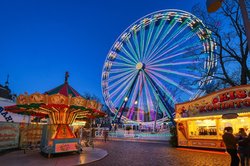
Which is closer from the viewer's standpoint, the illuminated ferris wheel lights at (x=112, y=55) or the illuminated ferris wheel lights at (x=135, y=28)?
the illuminated ferris wheel lights at (x=135, y=28)

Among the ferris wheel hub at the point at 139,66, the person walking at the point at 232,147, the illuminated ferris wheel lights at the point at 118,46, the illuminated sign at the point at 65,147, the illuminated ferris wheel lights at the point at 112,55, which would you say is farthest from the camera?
the illuminated ferris wheel lights at the point at 112,55

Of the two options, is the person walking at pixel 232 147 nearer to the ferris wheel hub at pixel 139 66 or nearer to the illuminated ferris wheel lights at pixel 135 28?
the ferris wheel hub at pixel 139 66

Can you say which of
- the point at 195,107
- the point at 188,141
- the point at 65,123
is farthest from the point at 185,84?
the point at 65,123

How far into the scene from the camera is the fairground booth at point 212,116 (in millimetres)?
10930

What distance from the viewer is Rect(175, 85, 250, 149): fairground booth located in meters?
10.9

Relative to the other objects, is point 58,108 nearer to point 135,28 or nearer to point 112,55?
point 112,55

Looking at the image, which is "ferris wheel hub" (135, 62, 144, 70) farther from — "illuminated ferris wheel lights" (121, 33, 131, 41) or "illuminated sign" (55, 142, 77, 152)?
"illuminated sign" (55, 142, 77, 152)

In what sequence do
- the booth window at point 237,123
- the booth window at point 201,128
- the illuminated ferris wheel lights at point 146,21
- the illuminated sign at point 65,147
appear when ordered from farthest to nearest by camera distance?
the illuminated ferris wheel lights at point 146,21, the booth window at point 201,128, the booth window at point 237,123, the illuminated sign at point 65,147

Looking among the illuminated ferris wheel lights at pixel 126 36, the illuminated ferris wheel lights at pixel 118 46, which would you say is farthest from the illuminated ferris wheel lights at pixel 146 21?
the illuminated ferris wheel lights at pixel 118 46

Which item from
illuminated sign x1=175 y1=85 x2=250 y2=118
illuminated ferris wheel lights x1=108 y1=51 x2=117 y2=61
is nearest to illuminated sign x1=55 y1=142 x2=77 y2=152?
illuminated sign x1=175 y1=85 x2=250 y2=118

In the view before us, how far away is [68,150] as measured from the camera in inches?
403

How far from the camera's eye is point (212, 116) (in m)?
12.0

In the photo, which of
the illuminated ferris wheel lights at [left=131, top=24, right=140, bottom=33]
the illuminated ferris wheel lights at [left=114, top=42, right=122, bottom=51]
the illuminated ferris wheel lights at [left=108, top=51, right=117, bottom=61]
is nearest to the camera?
the illuminated ferris wheel lights at [left=131, top=24, right=140, bottom=33]

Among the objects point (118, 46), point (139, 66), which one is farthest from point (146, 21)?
point (139, 66)
